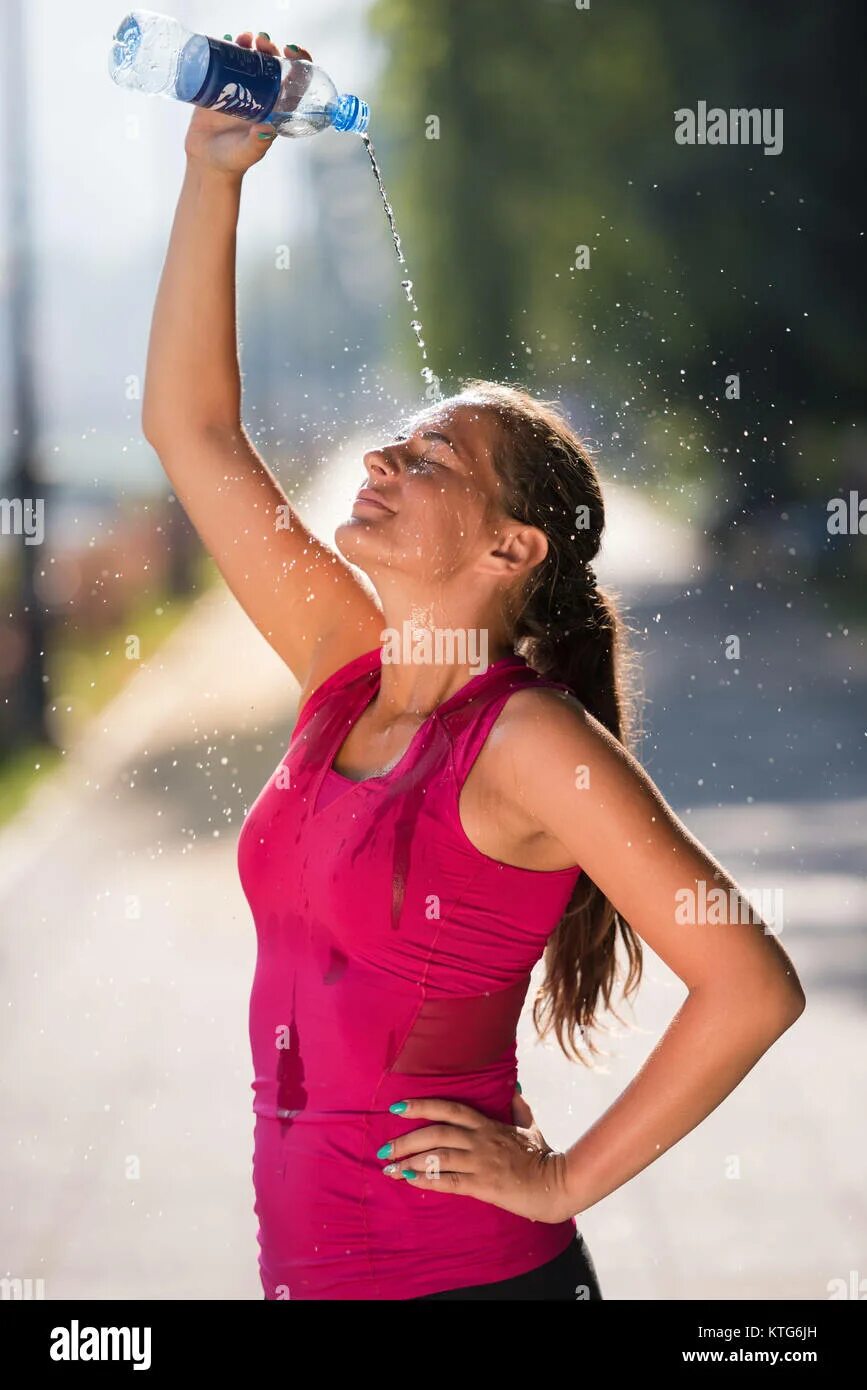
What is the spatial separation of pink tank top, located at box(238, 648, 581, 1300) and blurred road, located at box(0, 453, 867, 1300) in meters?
1.12

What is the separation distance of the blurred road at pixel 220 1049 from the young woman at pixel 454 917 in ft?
3.20

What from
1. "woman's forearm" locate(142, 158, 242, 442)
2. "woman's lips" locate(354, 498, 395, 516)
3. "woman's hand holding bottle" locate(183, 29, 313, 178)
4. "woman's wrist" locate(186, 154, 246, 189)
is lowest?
"woman's lips" locate(354, 498, 395, 516)

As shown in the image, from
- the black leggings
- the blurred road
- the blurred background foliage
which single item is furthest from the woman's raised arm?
the blurred background foliage

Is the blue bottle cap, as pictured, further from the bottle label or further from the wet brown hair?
the wet brown hair

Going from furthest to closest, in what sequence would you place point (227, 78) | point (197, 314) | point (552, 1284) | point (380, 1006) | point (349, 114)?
point (349, 114) < point (197, 314) < point (227, 78) < point (552, 1284) < point (380, 1006)

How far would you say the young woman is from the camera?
2100 mm

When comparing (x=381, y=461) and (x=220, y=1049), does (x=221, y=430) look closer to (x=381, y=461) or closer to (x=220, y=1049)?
(x=381, y=461)

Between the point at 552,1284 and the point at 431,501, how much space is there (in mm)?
958

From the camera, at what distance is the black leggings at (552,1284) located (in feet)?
7.05

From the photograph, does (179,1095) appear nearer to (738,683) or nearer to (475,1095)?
(475,1095)

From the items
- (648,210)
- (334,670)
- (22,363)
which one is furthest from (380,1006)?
(648,210)

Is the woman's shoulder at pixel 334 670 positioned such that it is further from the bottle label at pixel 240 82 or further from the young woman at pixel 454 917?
the bottle label at pixel 240 82

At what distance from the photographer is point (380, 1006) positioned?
212 cm

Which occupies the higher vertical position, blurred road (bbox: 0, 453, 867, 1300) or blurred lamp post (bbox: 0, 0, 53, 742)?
blurred lamp post (bbox: 0, 0, 53, 742)
